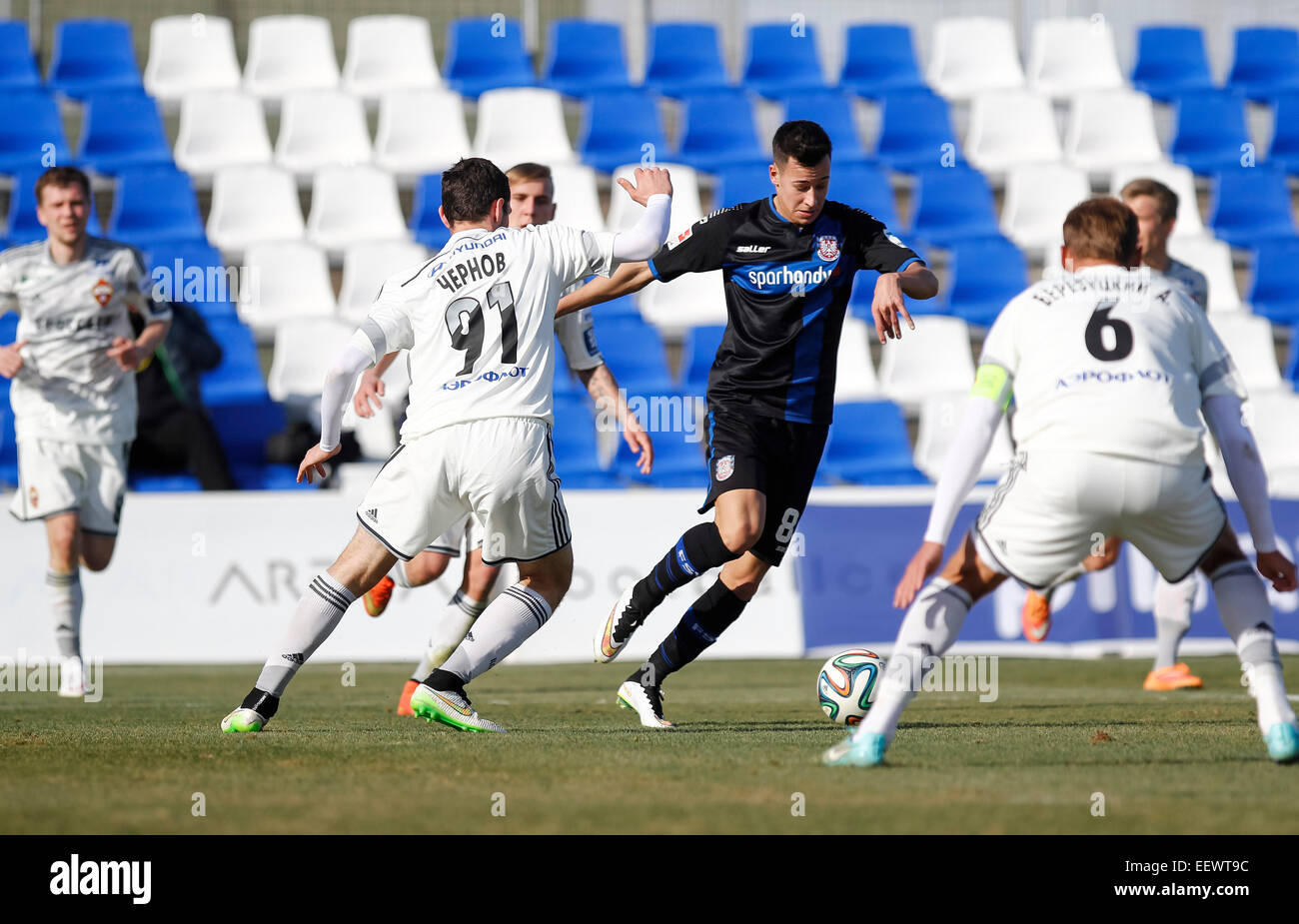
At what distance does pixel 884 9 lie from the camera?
1872 centimetres

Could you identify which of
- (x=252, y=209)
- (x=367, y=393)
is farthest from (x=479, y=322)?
(x=252, y=209)

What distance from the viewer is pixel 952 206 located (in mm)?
16453

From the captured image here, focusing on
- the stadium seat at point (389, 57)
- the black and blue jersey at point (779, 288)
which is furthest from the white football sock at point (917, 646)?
the stadium seat at point (389, 57)

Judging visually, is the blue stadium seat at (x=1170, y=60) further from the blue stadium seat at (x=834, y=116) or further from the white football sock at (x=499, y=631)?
the white football sock at (x=499, y=631)

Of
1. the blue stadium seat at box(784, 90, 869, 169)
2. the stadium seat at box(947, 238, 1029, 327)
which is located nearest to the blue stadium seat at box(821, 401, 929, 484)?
the stadium seat at box(947, 238, 1029, 327)

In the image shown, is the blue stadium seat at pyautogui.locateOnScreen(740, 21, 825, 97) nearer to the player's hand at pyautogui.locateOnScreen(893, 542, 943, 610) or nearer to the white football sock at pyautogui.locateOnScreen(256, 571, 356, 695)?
the white football sock at pyautogui.locateOnScreen(256, 571, 356, 695)

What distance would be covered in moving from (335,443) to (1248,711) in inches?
172

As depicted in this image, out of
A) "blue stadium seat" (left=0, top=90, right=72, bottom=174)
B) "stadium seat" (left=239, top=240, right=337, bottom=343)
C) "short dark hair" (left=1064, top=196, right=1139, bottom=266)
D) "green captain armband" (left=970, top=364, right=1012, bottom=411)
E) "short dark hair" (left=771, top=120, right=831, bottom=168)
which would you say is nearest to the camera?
"green captain armband" (left=970, top=364, right=1012, bottom=411)

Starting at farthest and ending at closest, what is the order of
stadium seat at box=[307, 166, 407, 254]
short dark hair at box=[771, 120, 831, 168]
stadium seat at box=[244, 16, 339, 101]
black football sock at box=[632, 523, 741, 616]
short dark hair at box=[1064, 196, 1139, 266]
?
stadium seat at box=[244, 16, 339, 101], stadium seat at box=[307, 166, 407, 254], black football sock at box=[632, 523, 741, 616], short dark hair at box=[771, 120, 831, 168], short dark hair at box=[1064, 196, 1139, 266]

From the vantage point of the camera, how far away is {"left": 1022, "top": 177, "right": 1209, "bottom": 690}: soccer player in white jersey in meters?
8.53

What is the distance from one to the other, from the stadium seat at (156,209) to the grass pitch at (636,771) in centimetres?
813

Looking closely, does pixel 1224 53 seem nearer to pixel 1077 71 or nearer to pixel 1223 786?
pixel 1077 71

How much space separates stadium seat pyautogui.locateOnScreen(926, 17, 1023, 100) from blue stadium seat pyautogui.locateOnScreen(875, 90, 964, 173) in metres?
0.70
